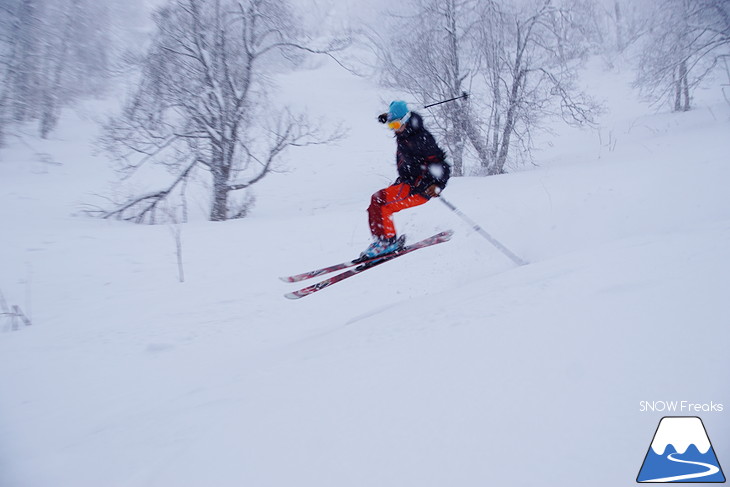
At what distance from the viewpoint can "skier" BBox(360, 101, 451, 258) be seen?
4.45m

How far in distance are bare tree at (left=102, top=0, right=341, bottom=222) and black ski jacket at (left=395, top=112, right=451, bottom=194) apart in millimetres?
6141

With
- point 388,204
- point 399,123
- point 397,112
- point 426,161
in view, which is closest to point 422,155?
point 426,161

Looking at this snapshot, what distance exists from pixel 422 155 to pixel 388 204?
2.42 feet

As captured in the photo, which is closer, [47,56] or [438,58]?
[438,58]

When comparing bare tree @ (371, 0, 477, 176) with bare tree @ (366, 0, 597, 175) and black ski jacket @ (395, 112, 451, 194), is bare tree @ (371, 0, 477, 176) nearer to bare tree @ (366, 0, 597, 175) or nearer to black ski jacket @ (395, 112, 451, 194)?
bare tree @ (366, 0, 597, 175)

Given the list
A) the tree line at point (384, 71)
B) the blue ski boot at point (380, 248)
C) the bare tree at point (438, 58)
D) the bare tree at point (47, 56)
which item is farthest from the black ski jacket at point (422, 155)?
the bare tree at point (47, 56)

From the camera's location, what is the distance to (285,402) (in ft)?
5.71

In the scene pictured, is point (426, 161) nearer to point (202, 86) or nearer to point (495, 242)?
point (495, 242)

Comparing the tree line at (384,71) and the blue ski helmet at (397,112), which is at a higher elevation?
the tree line at (384,71)

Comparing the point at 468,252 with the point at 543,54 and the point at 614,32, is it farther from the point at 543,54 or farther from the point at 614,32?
the point at 614,32

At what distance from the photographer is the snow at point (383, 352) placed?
1294 mm

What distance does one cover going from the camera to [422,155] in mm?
4523

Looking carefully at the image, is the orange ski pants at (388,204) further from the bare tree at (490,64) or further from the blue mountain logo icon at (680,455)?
the bare tree at (490,64)

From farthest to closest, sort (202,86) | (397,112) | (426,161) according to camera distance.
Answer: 1. (202,86)
2. (426,161)
3. (397,112)
